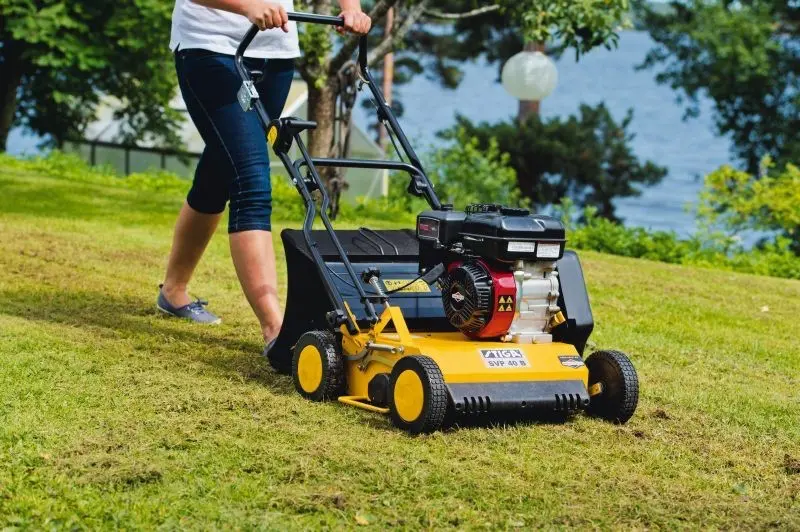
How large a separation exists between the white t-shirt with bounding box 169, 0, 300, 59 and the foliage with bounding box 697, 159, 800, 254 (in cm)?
808

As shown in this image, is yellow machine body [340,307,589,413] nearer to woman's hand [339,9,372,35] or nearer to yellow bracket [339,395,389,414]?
yellow bracket [339,395,389,414]

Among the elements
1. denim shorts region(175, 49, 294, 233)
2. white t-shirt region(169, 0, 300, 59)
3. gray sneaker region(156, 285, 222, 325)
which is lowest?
gray sneaker region(156, 285, 222, 325)

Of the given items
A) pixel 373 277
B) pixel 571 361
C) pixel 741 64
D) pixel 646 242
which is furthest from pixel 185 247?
pixel 741 64

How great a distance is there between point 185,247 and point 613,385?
1.79 m

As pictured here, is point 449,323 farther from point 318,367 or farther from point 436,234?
point 318,367

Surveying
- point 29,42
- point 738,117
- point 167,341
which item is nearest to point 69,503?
point 167,341

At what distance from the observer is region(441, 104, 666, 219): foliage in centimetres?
1989

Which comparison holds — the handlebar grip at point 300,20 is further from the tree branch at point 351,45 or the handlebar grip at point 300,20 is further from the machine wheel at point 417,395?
the tree branch at point 351,45

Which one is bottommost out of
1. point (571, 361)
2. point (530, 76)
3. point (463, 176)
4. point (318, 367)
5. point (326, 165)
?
point (318, 367)

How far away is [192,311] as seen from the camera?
472 centimetres

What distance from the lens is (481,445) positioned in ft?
10.1

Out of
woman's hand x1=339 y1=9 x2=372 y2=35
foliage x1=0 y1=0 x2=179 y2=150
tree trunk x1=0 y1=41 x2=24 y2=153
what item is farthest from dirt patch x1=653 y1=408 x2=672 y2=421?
tree trunk x1=0 y1=41 x2=24 y2=153

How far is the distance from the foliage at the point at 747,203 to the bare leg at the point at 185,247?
761cm

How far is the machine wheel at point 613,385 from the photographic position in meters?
3.33
